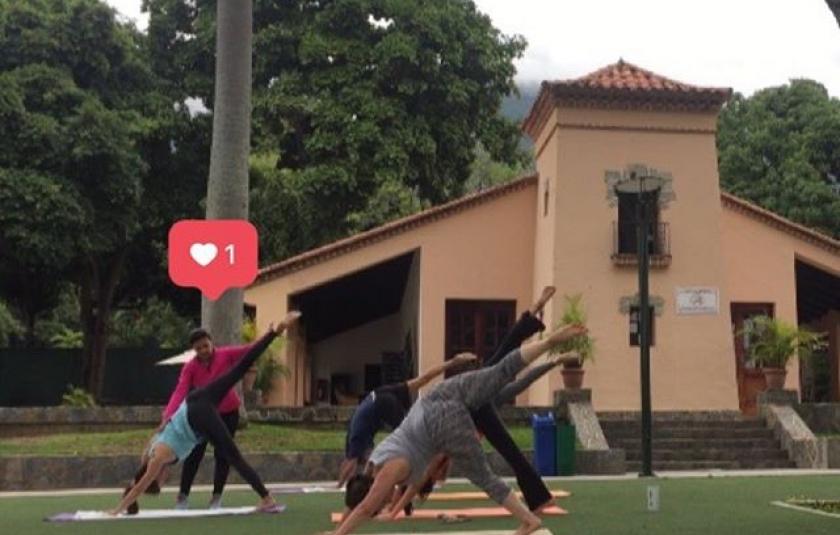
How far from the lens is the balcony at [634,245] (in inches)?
846

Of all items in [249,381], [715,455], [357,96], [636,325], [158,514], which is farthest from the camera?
[357,96]

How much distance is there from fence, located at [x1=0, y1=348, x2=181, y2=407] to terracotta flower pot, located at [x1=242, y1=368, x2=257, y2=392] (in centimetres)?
1283

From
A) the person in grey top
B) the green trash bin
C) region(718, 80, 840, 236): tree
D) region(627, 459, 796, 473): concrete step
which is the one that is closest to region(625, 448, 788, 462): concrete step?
region(627, 459, 796, 473): concrete step

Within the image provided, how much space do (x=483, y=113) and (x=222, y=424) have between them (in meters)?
22.6

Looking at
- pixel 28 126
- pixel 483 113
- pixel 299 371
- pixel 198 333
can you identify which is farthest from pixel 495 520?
pixel 483 113

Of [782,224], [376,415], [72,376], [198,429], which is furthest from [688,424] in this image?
[72,376]

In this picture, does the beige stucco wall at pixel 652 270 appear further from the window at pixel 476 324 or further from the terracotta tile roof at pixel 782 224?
the window at pixel 476 324

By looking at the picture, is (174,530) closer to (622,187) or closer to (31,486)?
(31,486)

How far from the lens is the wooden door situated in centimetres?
2270

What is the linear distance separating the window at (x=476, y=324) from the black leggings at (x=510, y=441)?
14025 millimetres

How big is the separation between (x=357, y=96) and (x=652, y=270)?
10173 mm

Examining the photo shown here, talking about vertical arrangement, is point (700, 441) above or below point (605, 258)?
below

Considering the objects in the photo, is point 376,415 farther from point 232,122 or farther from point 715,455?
point 715,455

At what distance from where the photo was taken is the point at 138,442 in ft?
52.2
